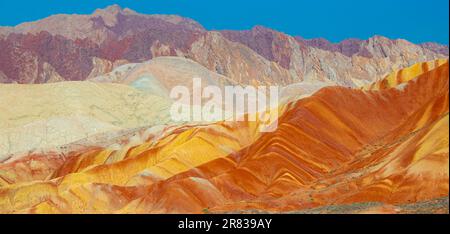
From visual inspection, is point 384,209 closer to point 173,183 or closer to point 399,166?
point 399,166

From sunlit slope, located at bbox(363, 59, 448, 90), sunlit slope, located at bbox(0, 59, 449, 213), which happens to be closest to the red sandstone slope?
sunlit slope, located at bbox(0, 59, 449, 213)

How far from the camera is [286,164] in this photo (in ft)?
226

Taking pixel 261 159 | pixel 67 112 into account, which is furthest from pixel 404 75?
pixel 67 112

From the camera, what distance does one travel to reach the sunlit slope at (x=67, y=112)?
107m

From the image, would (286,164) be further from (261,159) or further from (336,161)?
(336,161)

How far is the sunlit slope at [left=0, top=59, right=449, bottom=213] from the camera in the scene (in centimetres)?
5353

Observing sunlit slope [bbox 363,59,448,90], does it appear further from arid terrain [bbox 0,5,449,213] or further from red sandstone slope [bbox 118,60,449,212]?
red sandstone slope [bbox 118,60,449,212]

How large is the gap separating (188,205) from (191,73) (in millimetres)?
89269

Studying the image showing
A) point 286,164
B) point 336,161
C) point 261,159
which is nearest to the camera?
point 286,164

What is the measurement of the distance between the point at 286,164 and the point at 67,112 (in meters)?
54.8

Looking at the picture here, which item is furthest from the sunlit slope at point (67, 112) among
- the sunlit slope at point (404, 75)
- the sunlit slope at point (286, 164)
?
the sunlit slope at point (404, 75)

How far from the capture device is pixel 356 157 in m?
72.1

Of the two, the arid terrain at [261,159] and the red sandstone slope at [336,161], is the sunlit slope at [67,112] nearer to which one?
the arid terrain at [261,159]

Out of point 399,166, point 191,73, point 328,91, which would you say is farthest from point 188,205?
point 191,73
